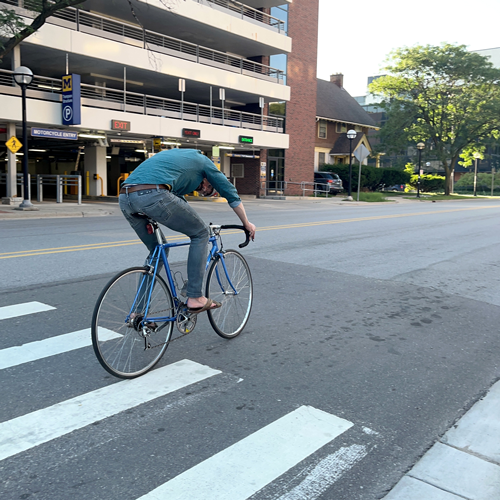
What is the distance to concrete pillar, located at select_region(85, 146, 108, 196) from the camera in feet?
97.9

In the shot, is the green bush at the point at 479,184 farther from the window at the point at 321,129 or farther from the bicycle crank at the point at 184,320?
the bicycle crank at the point at 184,320

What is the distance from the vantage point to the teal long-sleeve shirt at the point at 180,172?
161 inches

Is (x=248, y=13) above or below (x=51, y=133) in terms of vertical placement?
above

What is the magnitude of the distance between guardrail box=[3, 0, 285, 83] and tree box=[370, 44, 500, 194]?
15.0 m

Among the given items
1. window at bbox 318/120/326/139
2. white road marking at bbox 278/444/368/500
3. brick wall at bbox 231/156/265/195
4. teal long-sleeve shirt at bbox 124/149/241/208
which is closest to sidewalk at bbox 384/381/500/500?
white road marking at bbox 278/444/368/500

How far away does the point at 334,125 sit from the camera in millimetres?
55938

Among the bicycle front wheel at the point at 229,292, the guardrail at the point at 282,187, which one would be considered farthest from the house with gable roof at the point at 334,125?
the bicycle front wheel at the point at 229,292

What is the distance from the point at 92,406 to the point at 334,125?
5496 cm

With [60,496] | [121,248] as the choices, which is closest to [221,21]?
[121,248]

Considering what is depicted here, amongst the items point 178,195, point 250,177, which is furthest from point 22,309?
point 250,177

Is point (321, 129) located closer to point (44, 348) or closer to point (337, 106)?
point (337, 106)

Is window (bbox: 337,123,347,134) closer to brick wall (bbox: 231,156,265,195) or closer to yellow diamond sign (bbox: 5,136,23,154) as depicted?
brick wall (bbox: 231,156,265,195)

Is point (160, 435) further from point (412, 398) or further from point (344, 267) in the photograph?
point (344, 267)

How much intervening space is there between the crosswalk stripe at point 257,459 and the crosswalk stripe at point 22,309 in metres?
3.37
